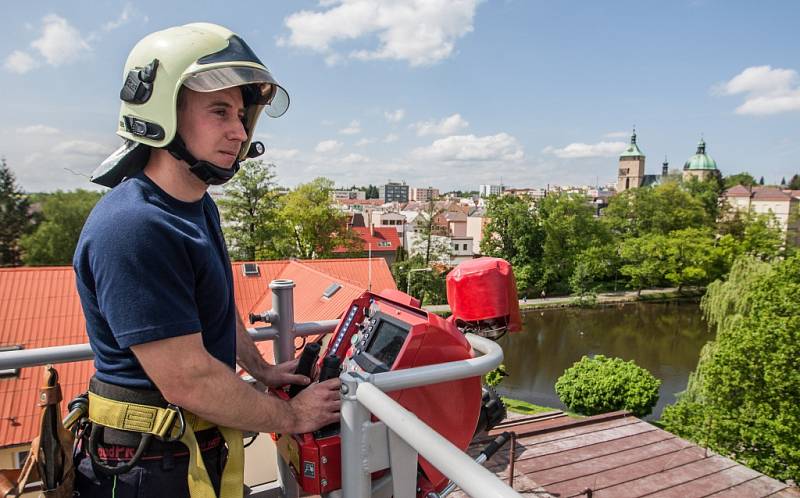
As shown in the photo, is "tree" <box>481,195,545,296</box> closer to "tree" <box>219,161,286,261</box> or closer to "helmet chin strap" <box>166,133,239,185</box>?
"tree" <box>219,161,286,261</box>

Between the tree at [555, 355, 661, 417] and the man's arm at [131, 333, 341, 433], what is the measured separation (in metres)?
16.3

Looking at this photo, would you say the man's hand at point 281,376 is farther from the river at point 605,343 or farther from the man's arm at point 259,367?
the river at point 605,343

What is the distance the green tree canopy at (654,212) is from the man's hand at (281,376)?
47.7 m

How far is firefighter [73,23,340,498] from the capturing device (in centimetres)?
125

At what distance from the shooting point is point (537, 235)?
41.8 m

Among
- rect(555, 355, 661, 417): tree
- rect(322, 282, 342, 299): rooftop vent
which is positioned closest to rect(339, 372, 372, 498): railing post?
rect(322, 282, 342, 299): rooftop vent

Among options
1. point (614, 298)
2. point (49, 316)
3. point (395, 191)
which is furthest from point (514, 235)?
point (395, 191)

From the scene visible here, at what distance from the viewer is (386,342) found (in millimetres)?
1986

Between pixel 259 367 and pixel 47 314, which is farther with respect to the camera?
pixel 47 314

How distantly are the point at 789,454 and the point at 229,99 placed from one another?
1329 centimetres

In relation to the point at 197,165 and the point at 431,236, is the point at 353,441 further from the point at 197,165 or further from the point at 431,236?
the point at 431,236

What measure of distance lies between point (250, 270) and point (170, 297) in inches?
685

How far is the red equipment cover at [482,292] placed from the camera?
2750mm

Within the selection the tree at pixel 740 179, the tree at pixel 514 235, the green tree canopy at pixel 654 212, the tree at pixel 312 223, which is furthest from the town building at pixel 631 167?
the tree at pixel 312 223
